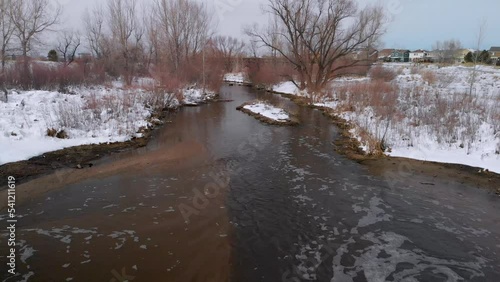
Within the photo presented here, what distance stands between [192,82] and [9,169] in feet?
83.2

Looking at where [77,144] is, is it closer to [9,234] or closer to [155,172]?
[155,172]

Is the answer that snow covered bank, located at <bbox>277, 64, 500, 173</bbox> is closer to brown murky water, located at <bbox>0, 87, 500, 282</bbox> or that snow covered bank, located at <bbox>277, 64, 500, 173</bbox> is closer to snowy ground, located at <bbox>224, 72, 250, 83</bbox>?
brown murky water, located at <bbox>0, 87, 500, 282</bbox>

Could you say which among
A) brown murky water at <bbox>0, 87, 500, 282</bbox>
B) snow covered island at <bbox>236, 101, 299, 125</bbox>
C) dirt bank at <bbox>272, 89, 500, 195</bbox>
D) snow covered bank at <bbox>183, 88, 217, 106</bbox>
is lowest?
brown murky water at <bbox>0, 87, 500, 282</bbox>

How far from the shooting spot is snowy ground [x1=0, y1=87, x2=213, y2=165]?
1110 cm

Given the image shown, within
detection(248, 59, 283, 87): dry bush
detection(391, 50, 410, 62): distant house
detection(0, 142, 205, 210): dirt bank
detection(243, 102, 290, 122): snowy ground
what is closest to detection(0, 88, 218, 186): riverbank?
Result: detection(0, 142, 205, 210): dirt bank

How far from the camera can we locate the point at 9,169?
9.46 metres

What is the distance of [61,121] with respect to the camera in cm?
1312

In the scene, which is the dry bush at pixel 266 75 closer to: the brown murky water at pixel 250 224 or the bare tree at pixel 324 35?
the bare tree at pixel 324 35

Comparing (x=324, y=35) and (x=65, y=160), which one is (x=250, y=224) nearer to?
(x=65, y=160)

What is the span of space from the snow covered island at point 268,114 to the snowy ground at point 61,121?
22.6 ft

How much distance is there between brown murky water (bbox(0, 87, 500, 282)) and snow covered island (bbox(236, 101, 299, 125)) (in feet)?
24.0

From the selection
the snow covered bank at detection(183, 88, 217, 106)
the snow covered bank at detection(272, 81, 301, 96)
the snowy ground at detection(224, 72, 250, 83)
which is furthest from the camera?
the snowy ground at detection(224, 72, 250, 83)

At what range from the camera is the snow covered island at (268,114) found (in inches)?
739

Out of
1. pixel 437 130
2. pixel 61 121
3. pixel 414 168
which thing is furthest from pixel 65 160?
pixel 437 130
